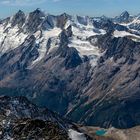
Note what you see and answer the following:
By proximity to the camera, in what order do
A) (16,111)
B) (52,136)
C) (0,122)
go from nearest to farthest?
Result: (52,136) < (0,122) < (16,111)

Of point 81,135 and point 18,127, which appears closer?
point 81,135

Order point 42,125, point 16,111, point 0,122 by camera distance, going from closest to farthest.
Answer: point 42,125 → point 0,122 → point 16,111

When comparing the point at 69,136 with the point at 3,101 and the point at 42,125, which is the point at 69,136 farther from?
the point at 3,101

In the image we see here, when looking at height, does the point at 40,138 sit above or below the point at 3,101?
above

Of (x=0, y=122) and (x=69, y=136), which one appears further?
(x=0, y=122)

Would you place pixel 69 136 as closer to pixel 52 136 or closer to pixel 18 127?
pixel 52 136

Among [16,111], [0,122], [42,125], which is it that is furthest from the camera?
[16,111]

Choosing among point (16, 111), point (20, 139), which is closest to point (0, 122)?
point (20, 139)

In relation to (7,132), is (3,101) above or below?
below

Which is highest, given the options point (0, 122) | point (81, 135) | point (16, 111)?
point (81, 135)
